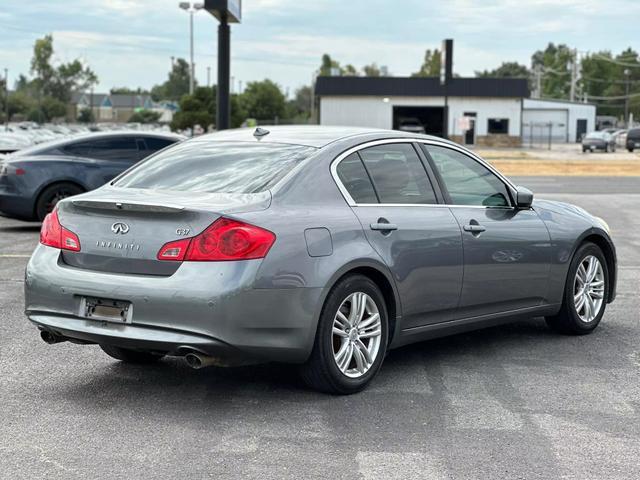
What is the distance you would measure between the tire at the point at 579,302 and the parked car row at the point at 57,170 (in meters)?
8.89

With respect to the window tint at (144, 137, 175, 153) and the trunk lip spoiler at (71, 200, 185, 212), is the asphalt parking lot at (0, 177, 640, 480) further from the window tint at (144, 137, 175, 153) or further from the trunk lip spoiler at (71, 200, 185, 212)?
the window tint at (144, 137, 175, 153)

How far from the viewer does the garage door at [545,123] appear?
88.0 m

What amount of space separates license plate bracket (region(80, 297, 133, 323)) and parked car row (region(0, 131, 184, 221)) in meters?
9.79

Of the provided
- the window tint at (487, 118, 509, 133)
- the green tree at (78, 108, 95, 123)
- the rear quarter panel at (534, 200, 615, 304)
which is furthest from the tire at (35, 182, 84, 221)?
the green tree at (78, 108, 95, 123)

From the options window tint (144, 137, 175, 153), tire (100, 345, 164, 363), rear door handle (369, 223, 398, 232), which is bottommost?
tire (100, 345, 164, 363)

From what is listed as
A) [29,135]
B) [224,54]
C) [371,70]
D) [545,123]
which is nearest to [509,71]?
[371,70]

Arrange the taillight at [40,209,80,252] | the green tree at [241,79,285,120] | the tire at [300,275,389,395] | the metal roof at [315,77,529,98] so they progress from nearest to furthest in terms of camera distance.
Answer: the tire at [300,275,389,395]
the taillight at [40,209,80,252]
the metal roof at [315,77,529,98]
the green tree at [241,79,285,120]

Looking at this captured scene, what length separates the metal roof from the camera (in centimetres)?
7381

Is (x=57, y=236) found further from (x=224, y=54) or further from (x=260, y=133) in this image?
(x=224, y=54)

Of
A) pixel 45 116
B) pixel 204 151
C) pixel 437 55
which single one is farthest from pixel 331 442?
pixel 45 116

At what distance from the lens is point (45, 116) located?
144125 millimetres

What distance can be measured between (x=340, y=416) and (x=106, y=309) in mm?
1416

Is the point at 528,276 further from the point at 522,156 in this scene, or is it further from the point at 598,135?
the point at 598,135

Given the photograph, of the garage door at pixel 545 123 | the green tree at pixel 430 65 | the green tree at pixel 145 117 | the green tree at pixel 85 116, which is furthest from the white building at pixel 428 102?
the green tree at pixel 145 117
